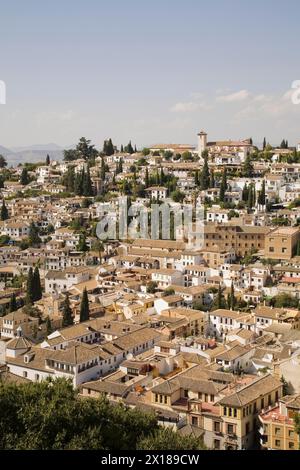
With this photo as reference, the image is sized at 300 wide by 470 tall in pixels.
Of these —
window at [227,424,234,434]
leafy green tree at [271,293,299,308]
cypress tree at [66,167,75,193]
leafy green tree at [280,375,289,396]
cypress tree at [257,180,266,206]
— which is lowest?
window at [227,424,234,434]

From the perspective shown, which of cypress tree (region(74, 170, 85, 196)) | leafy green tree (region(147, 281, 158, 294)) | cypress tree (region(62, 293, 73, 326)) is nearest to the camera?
cypress tree (region(62, 293, 73, 326))

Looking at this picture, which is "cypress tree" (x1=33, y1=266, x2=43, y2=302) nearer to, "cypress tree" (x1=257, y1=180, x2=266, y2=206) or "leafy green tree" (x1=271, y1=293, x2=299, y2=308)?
"leafy green tree" (x1=271, y1=293, x2=299, y2=308)

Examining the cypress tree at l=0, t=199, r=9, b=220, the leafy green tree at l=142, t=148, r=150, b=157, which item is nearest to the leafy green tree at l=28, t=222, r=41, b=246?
the cypress tree at l=0, t=199, r=9, b=220

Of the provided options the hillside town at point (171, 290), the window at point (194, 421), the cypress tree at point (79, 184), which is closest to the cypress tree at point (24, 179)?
the hillside town at point (171, 290)

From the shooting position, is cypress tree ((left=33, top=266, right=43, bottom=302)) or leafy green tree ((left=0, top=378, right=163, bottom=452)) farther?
cypress tree ((left=33, top=266, right=43, bottom=302))

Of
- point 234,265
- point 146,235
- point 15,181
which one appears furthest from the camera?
point 15,181

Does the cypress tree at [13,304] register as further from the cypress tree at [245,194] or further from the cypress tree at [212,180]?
the cypress tree at [212,180]

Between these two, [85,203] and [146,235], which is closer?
[146,235]

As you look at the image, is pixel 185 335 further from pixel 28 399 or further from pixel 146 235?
pixel 146 235
